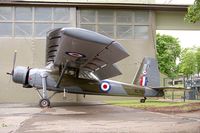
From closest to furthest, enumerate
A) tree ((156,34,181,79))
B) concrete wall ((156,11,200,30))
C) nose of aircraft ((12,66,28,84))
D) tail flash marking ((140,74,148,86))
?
nose of aircraft ((12,66,28,84)) < tail flash marking ((140,74,148,86)) < concrete wall ((156,11,200,30)) < tree ((156,34,181,79))

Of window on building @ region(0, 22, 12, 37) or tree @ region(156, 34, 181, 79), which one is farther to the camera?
tree @ region(156, 34, 181, 79)

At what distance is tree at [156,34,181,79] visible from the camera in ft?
222

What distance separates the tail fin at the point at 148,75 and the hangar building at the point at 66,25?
12.9 feet

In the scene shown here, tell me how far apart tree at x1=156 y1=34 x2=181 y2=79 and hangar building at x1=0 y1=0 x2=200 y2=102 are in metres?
37.7

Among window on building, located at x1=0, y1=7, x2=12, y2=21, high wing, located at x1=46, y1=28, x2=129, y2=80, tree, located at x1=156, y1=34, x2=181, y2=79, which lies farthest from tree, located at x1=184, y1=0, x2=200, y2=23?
tree, located at x1=156, y1=34, x2=181, y2=79

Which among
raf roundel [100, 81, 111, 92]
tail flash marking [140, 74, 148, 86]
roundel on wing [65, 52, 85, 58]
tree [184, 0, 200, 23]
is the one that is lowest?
raf roundel [100, 81, 111, 92]

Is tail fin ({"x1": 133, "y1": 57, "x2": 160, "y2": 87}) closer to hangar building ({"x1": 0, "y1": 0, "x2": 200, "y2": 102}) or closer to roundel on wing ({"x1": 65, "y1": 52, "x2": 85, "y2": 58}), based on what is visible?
hangar building ({"x1": 0, "y1": 0, "x2": 200, "y2": 102})

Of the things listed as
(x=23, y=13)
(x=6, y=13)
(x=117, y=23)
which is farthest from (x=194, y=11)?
(x=6, y=13)

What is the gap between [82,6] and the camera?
27.9 meters

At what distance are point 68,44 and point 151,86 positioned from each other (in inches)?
433

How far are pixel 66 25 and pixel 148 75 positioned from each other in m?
7.61

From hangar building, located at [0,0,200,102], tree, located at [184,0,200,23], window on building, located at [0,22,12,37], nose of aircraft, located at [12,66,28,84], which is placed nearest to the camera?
tree, located at [184,0,200,23]

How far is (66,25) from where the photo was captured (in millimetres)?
27500

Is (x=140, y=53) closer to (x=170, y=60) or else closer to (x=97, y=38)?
→ (x=97, y=38)
